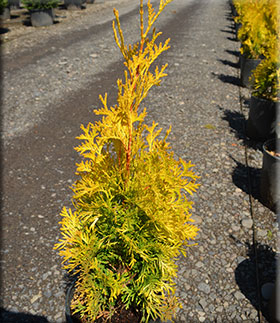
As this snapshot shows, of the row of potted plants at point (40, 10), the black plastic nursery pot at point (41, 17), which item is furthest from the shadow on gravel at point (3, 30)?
the black plastic nursery pot at point (41, 17)

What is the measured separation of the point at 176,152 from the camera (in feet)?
17.5

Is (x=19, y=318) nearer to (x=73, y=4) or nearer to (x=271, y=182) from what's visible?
(x=271, y=182)

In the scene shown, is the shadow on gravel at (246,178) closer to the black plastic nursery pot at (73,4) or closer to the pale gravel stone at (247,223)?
the pale gravel stone at (247,223)

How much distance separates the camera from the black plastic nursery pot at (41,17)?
1364 cm

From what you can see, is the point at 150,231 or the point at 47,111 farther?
the point at 47,111

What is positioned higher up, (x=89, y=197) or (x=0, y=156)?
(x=89, y=197)

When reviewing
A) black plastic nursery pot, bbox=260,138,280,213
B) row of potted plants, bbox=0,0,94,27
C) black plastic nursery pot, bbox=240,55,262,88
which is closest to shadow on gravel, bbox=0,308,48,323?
black plastic nursery pot, bbox=260,138,280,213

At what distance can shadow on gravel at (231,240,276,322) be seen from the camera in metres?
3.04

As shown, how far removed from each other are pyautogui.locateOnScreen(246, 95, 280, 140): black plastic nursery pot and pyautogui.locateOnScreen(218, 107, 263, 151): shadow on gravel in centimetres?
14

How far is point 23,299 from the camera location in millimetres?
3096

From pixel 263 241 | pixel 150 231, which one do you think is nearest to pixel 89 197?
pixel 150 231

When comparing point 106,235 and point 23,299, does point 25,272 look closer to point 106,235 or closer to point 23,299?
point 23,299

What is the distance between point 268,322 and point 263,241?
1.01 meters

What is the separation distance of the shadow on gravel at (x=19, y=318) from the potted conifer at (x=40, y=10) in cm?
1339
